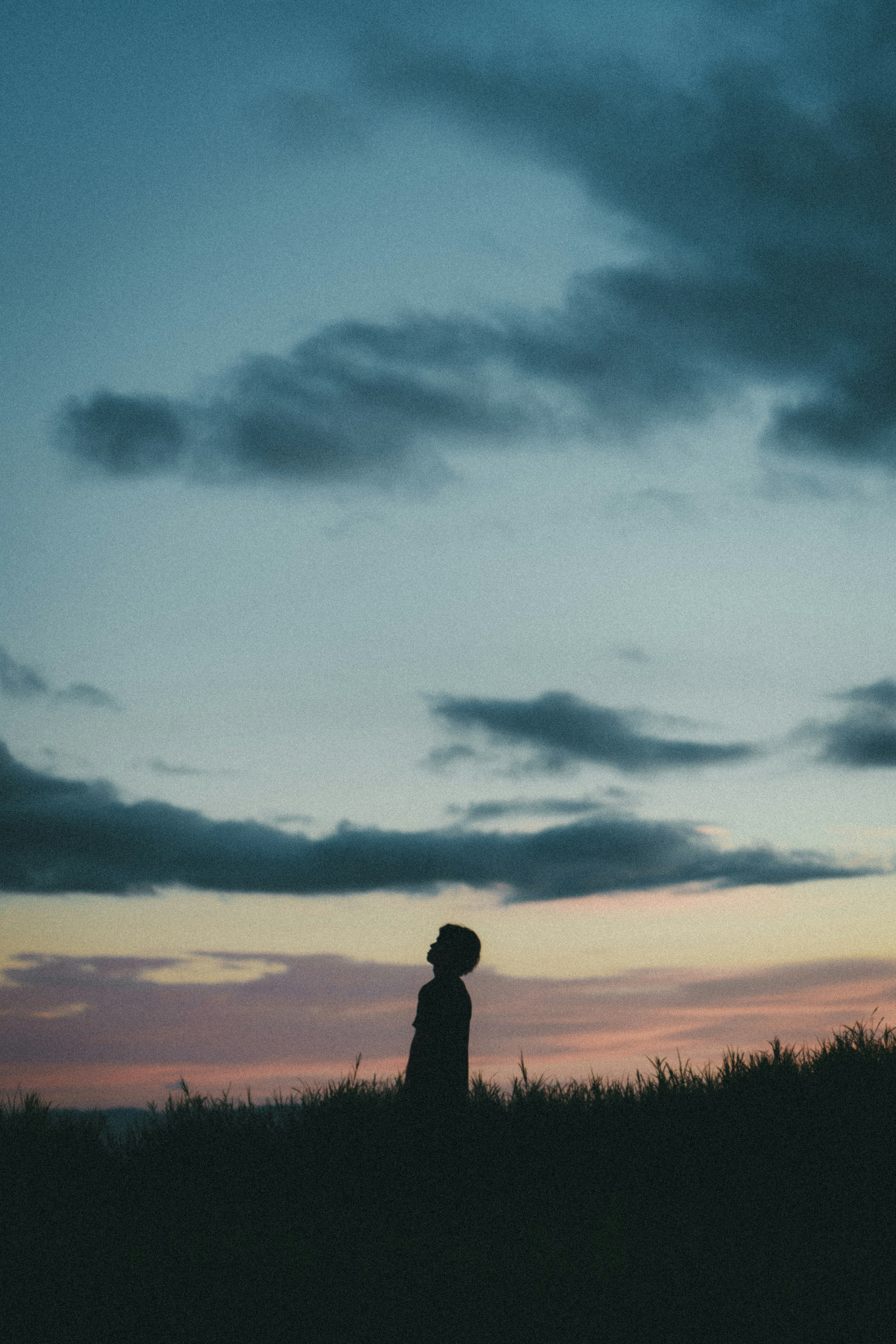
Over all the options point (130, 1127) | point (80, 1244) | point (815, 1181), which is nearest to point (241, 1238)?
point (80, 1244)

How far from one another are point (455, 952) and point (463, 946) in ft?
0.29

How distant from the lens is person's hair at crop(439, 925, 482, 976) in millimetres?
9992

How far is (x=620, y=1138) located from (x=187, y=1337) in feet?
21.4

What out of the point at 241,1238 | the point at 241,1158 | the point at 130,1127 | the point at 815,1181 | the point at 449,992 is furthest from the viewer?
the point at 130,1127

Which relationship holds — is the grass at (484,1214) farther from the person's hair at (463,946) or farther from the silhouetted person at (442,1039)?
the person's hair at (463,946)

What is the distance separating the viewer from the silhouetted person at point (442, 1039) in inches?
387

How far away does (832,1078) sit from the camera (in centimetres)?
1280

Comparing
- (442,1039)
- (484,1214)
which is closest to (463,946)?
(442,1039)

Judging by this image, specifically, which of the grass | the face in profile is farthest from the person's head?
the grass

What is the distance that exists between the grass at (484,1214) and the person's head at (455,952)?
1288mm

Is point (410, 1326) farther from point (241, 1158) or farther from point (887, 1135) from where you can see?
point (887, 1135)

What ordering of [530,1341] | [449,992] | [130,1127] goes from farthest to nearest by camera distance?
[130,1127], [449,992], [530,1341]

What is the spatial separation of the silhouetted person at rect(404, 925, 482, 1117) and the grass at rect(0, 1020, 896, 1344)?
0.26 meters

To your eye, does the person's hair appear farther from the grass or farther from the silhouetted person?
the grass
